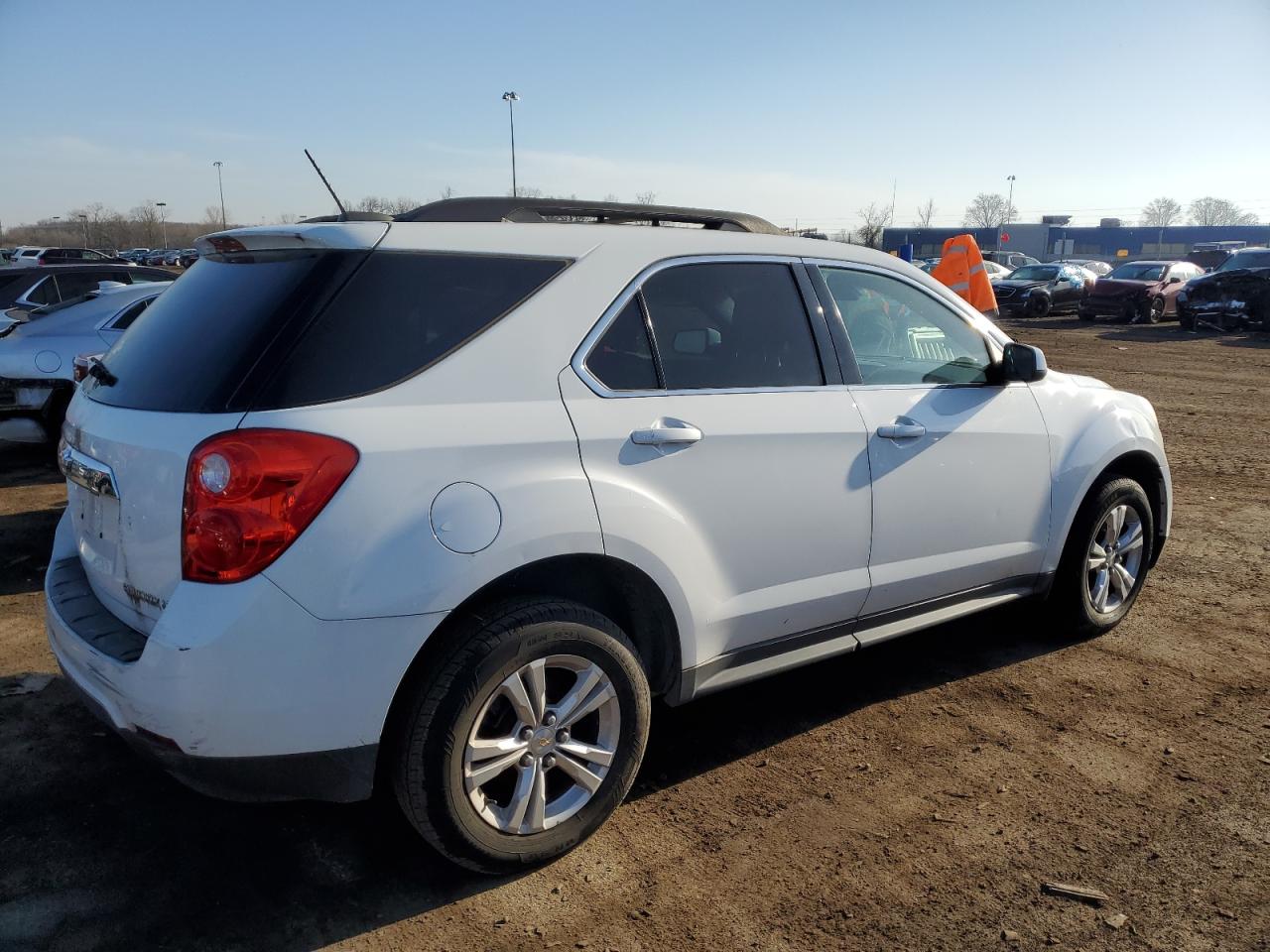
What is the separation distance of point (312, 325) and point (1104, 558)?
3.72 metres

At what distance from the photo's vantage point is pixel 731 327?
3.23m

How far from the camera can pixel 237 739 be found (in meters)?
2.29

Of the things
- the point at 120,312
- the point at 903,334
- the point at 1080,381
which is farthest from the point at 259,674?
the point at 120,312

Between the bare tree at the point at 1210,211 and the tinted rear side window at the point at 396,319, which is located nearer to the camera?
the tinted rear side window at the point at 396,319

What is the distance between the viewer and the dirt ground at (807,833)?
2.53 m

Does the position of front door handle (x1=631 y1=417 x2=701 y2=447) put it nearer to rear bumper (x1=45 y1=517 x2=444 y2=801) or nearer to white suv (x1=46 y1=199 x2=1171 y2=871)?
white suv (x1=46 y1=199 x2=1171 y2=871)

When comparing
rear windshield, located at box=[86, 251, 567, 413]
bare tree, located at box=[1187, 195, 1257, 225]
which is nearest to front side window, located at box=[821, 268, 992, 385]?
rear windshield, located at box=[86, 251, 567, 413]

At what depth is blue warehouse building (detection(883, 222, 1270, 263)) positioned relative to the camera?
250 feet

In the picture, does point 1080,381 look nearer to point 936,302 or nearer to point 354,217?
point 936,302

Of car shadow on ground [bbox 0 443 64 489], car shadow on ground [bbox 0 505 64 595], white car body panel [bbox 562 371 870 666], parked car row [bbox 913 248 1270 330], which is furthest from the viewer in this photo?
parked car row [bbox 913 248 1270 330]

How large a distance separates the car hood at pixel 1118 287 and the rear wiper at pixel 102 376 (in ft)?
87.2

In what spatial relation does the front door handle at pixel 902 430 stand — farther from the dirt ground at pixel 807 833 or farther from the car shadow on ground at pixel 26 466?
the car shadow on ground at pixel 26 466

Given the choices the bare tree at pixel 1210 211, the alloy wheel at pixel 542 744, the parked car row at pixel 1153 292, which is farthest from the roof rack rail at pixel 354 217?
the bare tree at pixel 1210 211

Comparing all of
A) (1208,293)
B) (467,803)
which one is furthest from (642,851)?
(1208,293)
